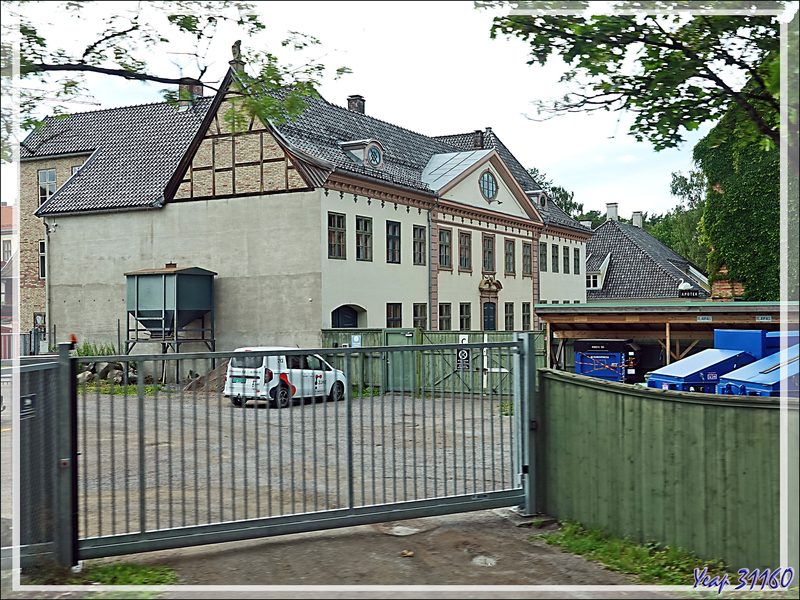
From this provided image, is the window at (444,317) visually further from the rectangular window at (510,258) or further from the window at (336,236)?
the window at (336,236)

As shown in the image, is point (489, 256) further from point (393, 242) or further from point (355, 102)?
point (355, 102)

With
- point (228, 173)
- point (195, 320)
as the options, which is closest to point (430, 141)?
point (228, 173)

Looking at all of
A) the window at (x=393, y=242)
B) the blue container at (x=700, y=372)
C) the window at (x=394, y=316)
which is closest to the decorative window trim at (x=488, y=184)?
the window at (x=393, y=242)

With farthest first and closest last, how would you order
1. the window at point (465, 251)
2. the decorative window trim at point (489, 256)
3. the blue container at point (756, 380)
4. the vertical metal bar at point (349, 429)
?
the decorative window trim at point (489, 256) < the window at point (465, 251) < the blue container at point (756, 380) < the vertical metal bar at point (349, 429)

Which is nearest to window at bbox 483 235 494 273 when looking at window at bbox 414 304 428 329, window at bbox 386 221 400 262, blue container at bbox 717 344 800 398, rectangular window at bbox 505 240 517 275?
rectangular window at bbox 505 240 517 275

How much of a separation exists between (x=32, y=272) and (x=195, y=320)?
1423cm

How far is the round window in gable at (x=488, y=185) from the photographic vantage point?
122 feet

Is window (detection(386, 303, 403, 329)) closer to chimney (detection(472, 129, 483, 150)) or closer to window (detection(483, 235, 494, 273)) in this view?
window (detection(483, 235, 494, 273))

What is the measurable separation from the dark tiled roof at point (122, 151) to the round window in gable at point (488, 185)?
1328cm

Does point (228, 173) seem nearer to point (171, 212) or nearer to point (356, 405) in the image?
point (171, 212)

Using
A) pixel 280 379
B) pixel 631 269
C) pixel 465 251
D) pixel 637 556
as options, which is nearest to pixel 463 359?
pixel 280 379

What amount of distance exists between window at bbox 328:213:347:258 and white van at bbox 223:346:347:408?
66.7ft

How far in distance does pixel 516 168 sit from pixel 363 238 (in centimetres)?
2369

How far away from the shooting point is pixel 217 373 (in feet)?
21.4
